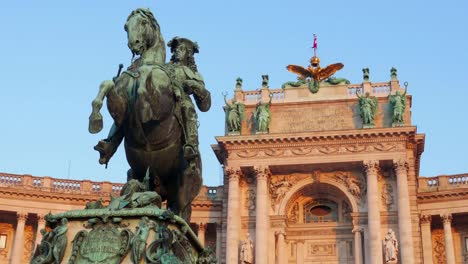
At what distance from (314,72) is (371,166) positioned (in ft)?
28.1

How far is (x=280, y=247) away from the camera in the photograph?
4447 centimetres

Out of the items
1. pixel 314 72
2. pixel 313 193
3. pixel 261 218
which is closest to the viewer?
pixel 261 218

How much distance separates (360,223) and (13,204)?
22.3m

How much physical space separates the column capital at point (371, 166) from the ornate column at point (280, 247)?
658 cm

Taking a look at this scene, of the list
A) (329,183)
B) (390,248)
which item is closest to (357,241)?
(390,248)

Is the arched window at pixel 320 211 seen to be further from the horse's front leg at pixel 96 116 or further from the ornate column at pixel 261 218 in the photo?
the horse's front leg at pixel 96 116

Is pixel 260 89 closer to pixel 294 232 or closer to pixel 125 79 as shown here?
pixel 294 232

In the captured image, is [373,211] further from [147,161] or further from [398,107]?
[147,161]

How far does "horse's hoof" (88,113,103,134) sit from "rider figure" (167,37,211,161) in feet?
3.00

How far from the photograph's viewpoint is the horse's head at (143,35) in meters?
8.20

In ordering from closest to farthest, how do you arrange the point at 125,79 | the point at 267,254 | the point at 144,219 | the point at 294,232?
the point at 144,219 < the point at 125,79 < the point at 267,254 < the point at 294,232

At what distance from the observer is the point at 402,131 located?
144ft

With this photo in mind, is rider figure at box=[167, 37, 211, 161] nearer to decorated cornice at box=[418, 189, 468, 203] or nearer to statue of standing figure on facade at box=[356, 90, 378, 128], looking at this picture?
statue of standing figure on facade at box=[356, 90, 378, 128]

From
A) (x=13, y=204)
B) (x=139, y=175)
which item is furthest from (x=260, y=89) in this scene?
(x=139, y=175)
